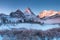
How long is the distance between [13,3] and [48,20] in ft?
1.85

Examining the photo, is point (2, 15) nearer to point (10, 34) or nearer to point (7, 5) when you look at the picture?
point (7, 5)

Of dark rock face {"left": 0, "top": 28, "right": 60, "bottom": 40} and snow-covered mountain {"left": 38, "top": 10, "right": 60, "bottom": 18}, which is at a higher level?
snow-covered mountain {"left": 38, "top": 10, "right": 60, "bottom": 18}

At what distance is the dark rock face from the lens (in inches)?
75.3

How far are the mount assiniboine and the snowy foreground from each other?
57 millimetres

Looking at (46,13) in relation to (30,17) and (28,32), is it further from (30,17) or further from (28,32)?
(28,32)

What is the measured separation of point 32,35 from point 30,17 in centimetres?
26

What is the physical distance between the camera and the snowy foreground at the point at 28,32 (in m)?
1.91

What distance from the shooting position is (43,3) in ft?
6.55

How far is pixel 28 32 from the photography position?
192 cm

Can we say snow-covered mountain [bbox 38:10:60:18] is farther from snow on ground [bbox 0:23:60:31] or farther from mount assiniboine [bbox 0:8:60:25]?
snow on ground [bbox 0:23:60:31]

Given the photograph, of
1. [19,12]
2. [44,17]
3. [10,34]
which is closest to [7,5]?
[19,12]

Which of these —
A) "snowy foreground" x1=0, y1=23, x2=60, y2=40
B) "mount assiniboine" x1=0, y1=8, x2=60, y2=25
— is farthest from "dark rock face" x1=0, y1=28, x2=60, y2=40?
"mount assiniboine" x1=0, y1=8, x2=60, y2=25

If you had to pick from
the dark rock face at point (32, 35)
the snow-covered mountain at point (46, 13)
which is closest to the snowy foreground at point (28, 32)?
the dark rock face at point (32, 35)

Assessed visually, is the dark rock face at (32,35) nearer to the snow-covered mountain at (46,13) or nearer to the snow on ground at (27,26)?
the snow on ground at (27,26)
